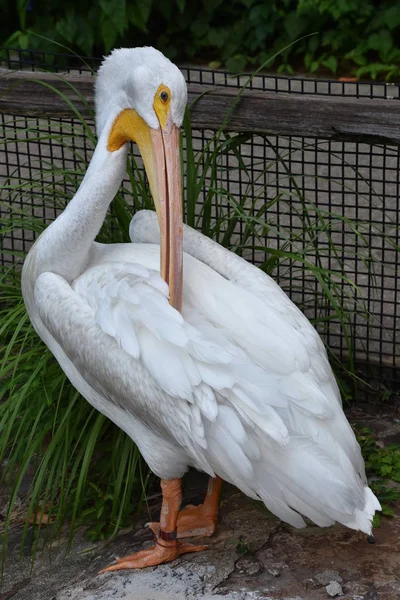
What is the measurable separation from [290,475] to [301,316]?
48 cm

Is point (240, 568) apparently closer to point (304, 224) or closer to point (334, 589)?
point (334, 589)

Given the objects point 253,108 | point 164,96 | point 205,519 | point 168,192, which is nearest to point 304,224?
point 253,108

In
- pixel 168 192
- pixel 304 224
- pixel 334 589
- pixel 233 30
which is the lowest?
pixel 334 589

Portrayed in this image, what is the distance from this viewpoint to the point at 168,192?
2.56 meters

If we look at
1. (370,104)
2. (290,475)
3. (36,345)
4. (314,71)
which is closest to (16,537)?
(36,345)

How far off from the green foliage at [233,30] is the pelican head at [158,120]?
3.14 m

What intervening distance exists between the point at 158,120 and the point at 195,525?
1122 millimetres

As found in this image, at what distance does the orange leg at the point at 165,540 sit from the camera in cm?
272

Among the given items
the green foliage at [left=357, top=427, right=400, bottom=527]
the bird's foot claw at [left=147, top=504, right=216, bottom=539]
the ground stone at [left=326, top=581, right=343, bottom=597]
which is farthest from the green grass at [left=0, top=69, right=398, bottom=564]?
the ground stone at [left=326, top=581, right=343, bottom=597]

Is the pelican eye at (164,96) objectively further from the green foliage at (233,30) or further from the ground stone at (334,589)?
the green foliage at (233,30)

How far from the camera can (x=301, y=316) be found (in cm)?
267

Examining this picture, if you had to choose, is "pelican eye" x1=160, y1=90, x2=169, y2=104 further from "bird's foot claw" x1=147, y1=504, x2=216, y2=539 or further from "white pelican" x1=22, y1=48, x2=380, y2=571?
"bird's foot claw" x1=147, y1=504, x2=216, y2=539

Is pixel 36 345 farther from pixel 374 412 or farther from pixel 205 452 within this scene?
pixel 374 412

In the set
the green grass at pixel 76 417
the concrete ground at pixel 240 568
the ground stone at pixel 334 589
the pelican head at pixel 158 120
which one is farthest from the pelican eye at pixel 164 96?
the ground stone at pixel 334 589
